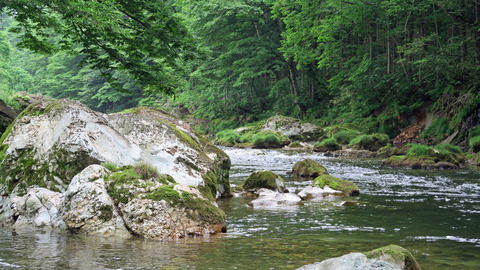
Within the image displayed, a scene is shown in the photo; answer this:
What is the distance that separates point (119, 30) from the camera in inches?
303

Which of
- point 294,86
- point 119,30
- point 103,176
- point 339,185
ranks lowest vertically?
point 339,185

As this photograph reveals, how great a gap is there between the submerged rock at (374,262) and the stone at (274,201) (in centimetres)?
464

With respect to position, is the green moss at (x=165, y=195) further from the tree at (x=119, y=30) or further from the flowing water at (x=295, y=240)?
the tree at (x=119, y=30)

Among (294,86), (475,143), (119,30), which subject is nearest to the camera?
(119,30)

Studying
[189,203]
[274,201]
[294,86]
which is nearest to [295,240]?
[189,203]

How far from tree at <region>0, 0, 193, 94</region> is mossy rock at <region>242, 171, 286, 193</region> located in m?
2.98

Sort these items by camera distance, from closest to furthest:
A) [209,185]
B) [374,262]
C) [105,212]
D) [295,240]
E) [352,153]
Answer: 1. [374,262]
2. [295,240]
3. [105,212]
4. [209,185]
5. [352,153]

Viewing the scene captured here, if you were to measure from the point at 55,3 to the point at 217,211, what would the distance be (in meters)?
4.47

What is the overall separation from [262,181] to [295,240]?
4.59 m

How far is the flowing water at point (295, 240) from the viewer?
4.33 meters

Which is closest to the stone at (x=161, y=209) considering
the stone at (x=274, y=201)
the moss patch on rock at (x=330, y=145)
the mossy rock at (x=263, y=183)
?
the stone at (x=274, y=201)

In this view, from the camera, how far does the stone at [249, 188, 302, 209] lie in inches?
328

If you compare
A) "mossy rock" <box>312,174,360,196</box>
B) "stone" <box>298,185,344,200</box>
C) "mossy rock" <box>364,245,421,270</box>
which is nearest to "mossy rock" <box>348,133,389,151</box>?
"mossy rock" <box>312,174,360,196</box>

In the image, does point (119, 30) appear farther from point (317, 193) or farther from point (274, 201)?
point (317, 193)
